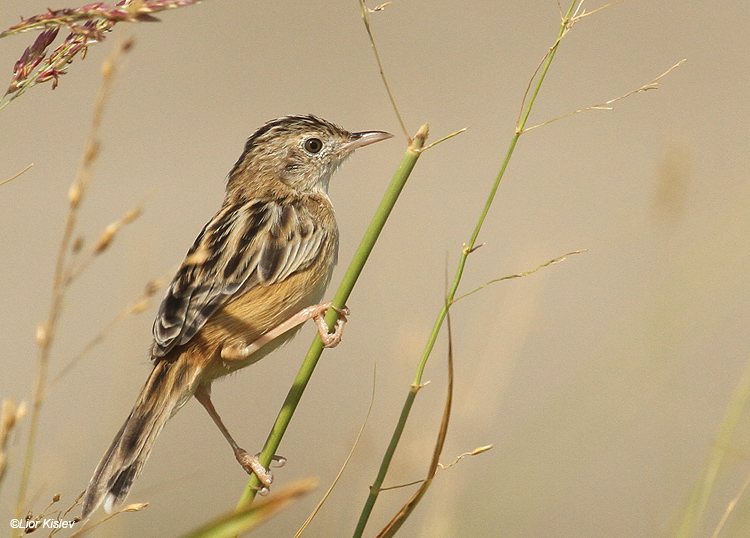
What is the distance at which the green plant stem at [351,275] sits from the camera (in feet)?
7.11

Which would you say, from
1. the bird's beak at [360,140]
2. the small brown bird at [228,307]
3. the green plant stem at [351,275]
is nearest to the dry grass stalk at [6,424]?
the green plant stem at [351,275]

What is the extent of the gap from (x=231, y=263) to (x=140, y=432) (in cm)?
76

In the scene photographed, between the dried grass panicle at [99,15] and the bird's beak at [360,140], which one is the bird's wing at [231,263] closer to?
the bird's beak at [360,140]

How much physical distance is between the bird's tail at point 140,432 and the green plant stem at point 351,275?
0.66 metres

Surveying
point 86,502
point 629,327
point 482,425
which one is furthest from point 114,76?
point 482,425

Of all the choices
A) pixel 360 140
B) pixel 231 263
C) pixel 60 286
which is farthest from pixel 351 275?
pixel 360 140

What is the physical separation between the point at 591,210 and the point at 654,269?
5.74 m

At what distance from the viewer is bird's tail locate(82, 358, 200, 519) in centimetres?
279

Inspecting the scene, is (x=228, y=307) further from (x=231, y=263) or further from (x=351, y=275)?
(x=351, y=275)

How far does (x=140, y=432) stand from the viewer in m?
3.07

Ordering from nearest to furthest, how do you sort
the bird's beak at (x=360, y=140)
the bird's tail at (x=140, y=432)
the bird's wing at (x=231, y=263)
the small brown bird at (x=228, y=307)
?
the bird's tail at (x=140, y=432) < the small brown bird at (x=228, y=307) < the bird's wing at (x=231, y=263) < the bird's beak at (x=360, y=140)

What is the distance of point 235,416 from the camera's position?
23.3ft

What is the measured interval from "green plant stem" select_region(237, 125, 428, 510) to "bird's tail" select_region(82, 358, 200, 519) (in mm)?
662

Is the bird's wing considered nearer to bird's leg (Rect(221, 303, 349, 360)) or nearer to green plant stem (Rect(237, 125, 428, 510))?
bird's leg (Rect(221, 303, 349, 360))
